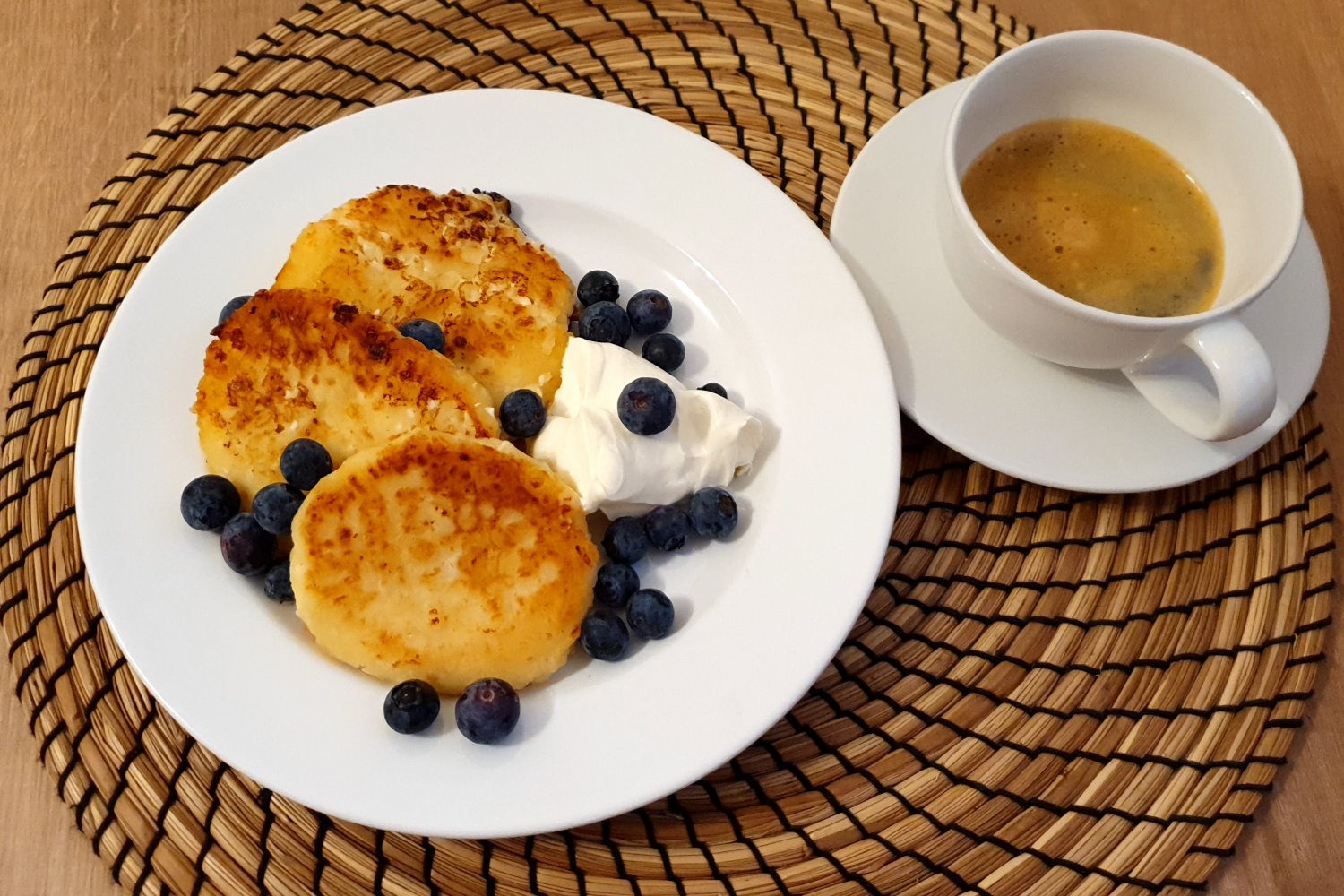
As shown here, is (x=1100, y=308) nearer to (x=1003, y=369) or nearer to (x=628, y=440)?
(x=1003, y=369)

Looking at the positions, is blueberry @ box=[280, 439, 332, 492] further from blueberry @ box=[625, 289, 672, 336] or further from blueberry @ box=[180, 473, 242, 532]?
blueberry @ box=[625, 289, 672, 336]

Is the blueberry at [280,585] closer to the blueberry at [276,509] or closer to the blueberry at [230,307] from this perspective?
the blueberry at [276,509]

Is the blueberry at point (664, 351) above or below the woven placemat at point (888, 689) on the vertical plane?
above

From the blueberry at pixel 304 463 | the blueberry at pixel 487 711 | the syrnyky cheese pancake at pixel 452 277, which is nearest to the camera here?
the blueberry at pixel 487 711

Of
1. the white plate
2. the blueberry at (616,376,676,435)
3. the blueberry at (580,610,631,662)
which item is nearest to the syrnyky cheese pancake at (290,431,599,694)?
the blueberry at (580,610,631,662)

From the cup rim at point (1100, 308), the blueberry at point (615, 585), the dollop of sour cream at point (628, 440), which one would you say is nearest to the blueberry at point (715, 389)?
the dollop of sour cream at point (628, 440)

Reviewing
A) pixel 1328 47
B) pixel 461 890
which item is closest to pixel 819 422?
pixel 461 890
